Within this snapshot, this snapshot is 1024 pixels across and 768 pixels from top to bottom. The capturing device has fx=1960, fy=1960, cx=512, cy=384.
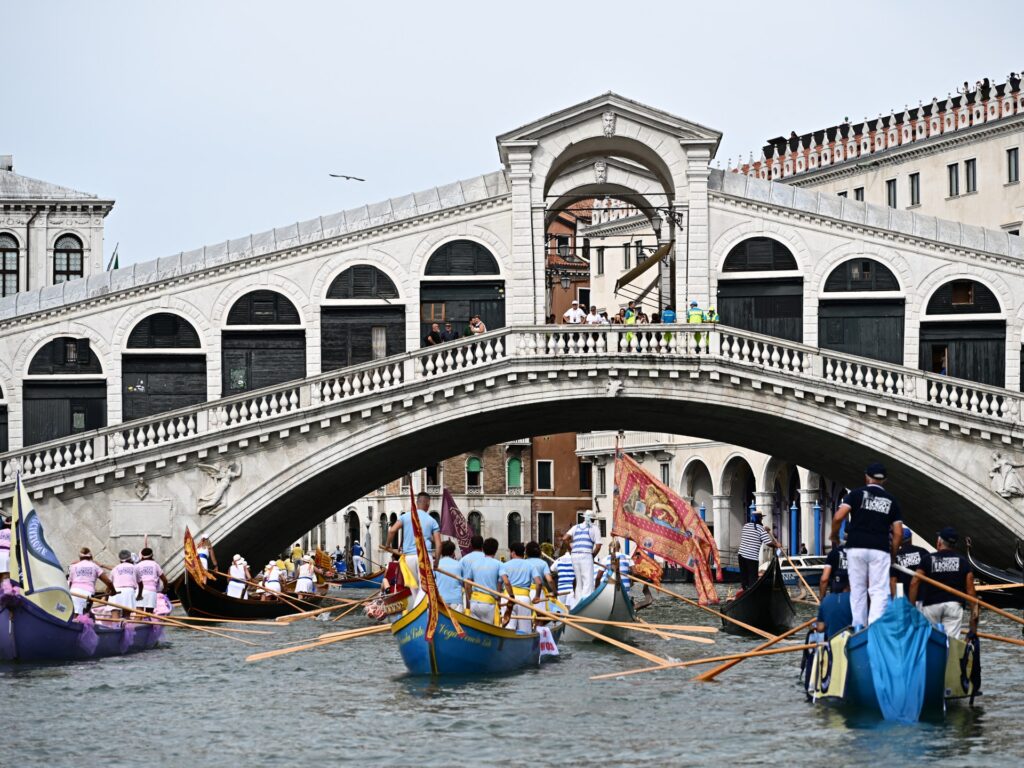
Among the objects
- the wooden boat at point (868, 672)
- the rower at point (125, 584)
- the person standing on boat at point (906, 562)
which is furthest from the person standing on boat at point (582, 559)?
the person standing on boat at point (906, 562)

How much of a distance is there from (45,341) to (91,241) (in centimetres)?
1386

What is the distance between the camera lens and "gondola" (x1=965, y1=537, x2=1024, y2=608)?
114 ft

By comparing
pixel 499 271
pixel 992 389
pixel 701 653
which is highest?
pixel 499 271

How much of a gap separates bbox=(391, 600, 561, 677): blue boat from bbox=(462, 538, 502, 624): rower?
0.39 metres

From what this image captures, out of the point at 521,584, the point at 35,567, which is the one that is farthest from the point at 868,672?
the point at 35,567

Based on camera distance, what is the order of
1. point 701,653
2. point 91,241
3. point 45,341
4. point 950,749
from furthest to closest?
1. point 91,241
2. point 45,341
3. point 701,653
4. point 950,749

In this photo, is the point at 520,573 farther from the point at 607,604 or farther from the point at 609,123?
the point at 609,123

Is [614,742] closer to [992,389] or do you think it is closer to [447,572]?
[447,572]

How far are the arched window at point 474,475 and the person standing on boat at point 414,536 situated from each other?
2108 inches

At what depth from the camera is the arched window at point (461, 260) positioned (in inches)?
1503

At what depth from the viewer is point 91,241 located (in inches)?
2020

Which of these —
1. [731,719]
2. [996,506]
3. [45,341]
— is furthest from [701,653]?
[45,341]

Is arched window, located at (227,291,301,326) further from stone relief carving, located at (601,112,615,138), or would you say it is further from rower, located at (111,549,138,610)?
rower, located at (111,549,138,610)

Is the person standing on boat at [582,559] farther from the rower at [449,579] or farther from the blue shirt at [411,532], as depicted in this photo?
the rower at [449,579]
